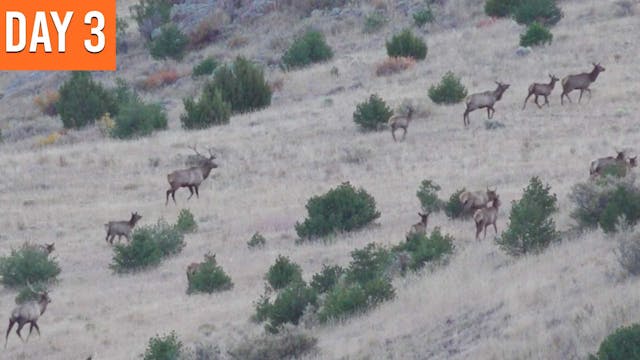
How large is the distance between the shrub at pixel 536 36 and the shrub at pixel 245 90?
8.30 metres

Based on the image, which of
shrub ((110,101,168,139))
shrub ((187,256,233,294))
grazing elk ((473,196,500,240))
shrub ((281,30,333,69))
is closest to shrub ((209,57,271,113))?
shrub ((110,101,168,139))

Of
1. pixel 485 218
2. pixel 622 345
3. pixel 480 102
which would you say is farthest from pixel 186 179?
pixel 622 345

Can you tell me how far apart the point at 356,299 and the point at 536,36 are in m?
25.8

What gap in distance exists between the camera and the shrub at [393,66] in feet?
141

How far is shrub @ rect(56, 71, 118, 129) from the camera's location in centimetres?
4638

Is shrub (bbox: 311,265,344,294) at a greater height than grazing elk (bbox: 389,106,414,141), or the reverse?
grazing elk (bbox: 389,106,414,141)

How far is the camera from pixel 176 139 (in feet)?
122

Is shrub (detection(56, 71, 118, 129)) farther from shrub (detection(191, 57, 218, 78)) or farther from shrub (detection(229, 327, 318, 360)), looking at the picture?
shrub (detection(229, 327, 318, 360))

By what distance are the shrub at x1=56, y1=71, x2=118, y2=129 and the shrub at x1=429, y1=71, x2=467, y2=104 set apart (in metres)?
14.4

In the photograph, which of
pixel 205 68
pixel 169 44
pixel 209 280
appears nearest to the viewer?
pixel 209 280

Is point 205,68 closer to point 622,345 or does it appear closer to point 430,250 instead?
point 430,250

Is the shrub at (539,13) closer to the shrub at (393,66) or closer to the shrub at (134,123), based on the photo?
the shrub at (393,66)

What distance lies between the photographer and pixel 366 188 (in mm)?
29141

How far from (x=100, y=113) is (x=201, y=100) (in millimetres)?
7648
